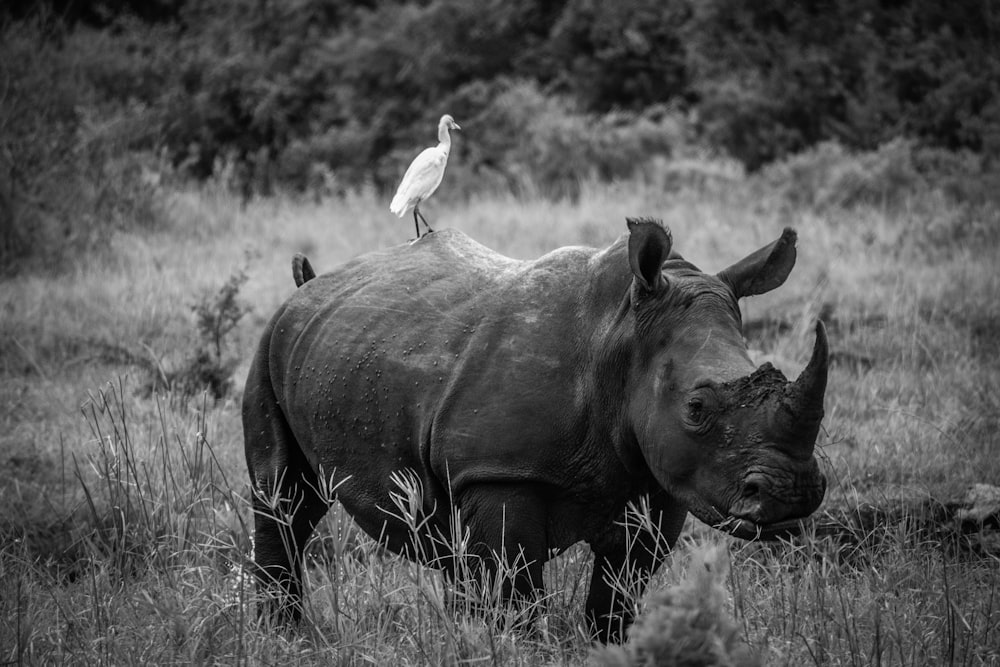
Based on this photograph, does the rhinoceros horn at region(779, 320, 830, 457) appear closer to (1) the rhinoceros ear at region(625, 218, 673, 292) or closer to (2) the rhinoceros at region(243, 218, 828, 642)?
(2) the rhinoceros at region(243, 218, 828, 642)

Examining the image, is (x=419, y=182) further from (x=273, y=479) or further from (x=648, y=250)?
(x=648, y=250)

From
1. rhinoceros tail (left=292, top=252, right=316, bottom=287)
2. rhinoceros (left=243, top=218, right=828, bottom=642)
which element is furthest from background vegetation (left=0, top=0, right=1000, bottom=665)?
rhinoceros tail (left=292, top=252, right=316, bottom=287)

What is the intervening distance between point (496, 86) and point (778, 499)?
12.5 m

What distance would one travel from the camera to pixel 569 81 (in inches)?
614

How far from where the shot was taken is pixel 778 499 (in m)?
3.24

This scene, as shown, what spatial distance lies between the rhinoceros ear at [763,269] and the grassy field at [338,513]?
0.84m

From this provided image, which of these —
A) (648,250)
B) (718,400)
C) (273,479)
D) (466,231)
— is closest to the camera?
(718,400)

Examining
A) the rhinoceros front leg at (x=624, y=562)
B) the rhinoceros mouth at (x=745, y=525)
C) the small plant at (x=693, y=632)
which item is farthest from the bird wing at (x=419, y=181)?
the small plant at (x=693, y=632)

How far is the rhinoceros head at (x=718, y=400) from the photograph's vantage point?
3.26m


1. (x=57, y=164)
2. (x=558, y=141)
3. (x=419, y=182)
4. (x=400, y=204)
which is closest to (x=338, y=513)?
(x=400, y=204)

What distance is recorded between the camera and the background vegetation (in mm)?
4039

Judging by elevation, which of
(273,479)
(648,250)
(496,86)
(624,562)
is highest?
(648,250)

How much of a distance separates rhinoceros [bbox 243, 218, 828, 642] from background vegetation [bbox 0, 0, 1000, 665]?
25 centimetres

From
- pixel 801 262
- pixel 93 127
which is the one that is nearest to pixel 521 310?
pixel 801 262
